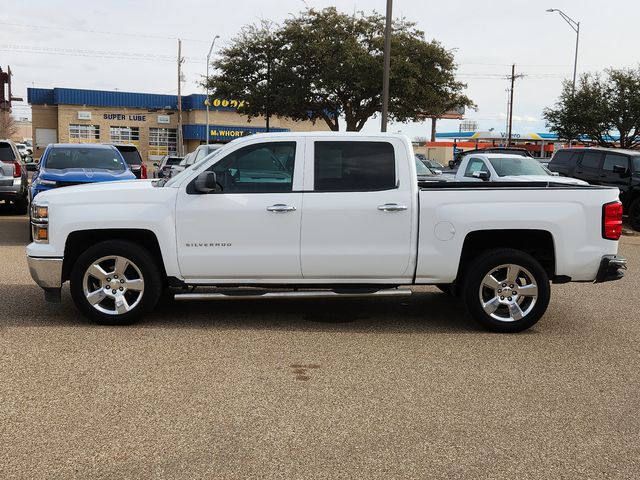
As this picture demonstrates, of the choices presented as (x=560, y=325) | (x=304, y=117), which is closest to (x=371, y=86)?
(x=304, y=117)

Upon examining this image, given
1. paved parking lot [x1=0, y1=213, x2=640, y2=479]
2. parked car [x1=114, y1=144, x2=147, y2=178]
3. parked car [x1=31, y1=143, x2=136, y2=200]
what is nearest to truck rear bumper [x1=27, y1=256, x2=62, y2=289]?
paved parking lot [x1=0, y1=213, x2=640, y2=479]

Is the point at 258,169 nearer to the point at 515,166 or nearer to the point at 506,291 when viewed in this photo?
the point at 506,291

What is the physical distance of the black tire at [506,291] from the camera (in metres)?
6.47

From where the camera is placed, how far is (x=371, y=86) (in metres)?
28.7

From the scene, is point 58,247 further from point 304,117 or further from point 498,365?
point 304,117

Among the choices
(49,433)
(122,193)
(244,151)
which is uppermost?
(244,151)

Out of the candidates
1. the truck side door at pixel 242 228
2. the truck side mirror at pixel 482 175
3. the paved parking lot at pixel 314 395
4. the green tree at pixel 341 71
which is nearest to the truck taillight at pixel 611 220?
the paved parking lot at pixel 314 395

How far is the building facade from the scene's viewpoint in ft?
222

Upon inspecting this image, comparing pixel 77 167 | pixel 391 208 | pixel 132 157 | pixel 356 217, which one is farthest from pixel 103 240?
pixel 132 157

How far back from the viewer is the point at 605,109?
2953 centimetres

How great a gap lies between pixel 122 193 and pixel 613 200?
15.5 feet

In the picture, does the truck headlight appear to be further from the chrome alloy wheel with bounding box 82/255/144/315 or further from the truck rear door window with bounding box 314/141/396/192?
the truck rear door window with bounding box 314/141/396/192

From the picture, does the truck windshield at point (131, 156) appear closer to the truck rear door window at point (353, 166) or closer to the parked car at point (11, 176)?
the parked car at point (11, 176)

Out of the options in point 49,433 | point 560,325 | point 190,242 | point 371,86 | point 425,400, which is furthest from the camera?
point 371,86
